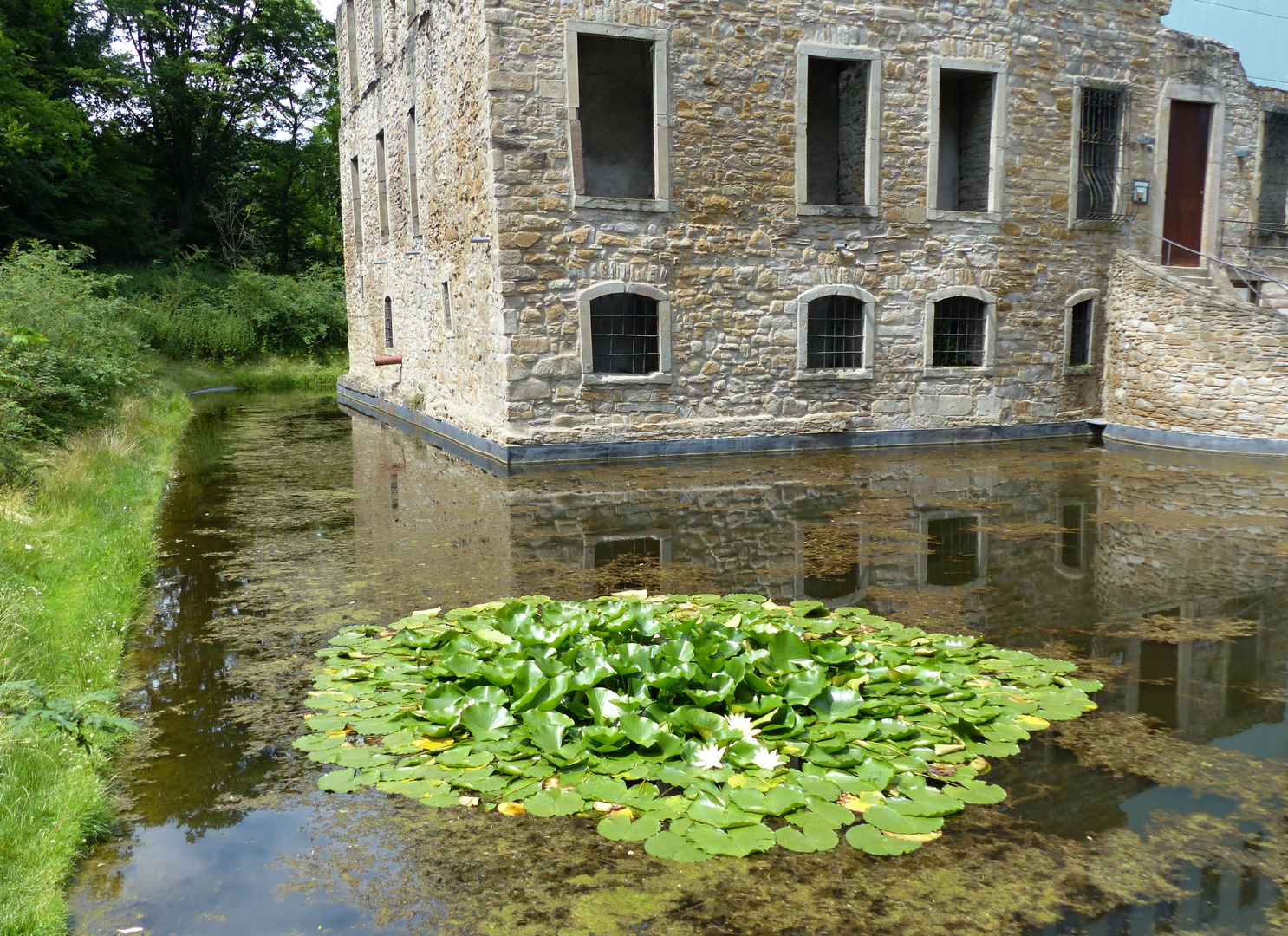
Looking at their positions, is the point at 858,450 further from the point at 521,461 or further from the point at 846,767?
the point at 846,767

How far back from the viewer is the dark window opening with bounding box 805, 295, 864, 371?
13.6m

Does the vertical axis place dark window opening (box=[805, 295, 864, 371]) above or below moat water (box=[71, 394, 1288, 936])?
above

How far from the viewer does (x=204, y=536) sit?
832 cm

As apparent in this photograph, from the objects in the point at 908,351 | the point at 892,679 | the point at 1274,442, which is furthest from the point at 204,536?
the point at 1274,442

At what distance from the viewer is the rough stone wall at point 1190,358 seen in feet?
40.8

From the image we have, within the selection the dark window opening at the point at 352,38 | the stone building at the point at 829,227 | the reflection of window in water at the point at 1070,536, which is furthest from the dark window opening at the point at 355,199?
the reflection of window in water at the point at 1070,536

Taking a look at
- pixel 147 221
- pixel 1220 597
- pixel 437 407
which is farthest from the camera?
pixel 147 221

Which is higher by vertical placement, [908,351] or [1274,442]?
[908,351]

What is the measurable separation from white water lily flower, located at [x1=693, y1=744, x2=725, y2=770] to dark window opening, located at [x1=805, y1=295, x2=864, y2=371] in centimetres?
1031

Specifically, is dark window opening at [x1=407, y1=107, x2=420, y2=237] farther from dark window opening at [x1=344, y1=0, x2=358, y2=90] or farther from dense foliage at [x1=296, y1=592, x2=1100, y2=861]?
dense foliage at [x1=296, y1=592, x2=1100, y2=861]

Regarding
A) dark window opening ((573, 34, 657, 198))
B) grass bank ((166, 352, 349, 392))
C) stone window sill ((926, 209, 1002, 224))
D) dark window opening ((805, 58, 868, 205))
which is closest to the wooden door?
stone window sill ((926, 209, 1002, 224))

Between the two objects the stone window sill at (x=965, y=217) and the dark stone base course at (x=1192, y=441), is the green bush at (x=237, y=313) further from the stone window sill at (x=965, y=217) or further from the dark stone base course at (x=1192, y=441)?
the dark stone base course at (x=1192, y=441)

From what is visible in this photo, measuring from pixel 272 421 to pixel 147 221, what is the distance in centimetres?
1839

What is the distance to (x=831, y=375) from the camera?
13.4 meters
